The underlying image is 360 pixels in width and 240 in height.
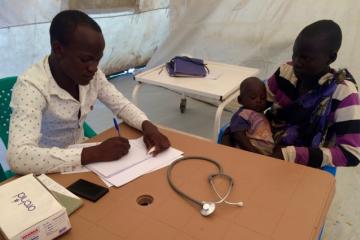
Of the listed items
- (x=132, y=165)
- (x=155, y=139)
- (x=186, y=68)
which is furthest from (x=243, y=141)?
(x=186, y=68)

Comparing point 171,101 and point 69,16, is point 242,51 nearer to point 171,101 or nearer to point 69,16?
point 171,101

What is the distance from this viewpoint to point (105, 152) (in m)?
0.97

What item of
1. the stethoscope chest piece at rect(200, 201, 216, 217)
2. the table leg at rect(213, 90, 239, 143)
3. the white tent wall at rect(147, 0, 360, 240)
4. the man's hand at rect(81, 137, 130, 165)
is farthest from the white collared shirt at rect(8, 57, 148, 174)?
the white tent wall at rect(147, 0, 360, 240)

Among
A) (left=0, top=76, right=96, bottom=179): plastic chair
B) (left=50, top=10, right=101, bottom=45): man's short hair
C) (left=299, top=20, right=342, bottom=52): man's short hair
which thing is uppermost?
(left=299, top=20, right=342, bottom=52): man's short hair

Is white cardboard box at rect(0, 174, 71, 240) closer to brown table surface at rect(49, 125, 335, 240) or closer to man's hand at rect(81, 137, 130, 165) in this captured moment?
brown table surface at rect(49, 125, 335, 240)

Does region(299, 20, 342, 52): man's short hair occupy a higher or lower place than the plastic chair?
higher

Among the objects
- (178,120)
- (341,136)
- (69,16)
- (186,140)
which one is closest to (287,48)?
(178,120)

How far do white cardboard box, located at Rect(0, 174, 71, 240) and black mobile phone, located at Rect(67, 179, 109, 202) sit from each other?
0.35 feet

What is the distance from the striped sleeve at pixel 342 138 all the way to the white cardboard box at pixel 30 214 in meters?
0.92

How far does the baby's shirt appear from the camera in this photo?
1454 millimetres

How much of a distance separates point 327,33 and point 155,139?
77 centimetres

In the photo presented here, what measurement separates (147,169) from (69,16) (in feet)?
1.83

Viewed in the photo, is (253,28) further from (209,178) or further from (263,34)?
(209,178)

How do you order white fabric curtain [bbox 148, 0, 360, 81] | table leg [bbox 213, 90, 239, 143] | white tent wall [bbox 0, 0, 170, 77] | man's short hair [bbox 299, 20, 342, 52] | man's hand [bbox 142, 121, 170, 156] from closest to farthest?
man's hand [bbox 142, 121, 170, 156], man's short hair [bbox 299, 20, 342, 52], table leg [bbox 213, 90, 239, 143], white fabric curtain [bbox 148, 0, 360, 81], white tent wall [bbox 0, 0, 170, 77]
